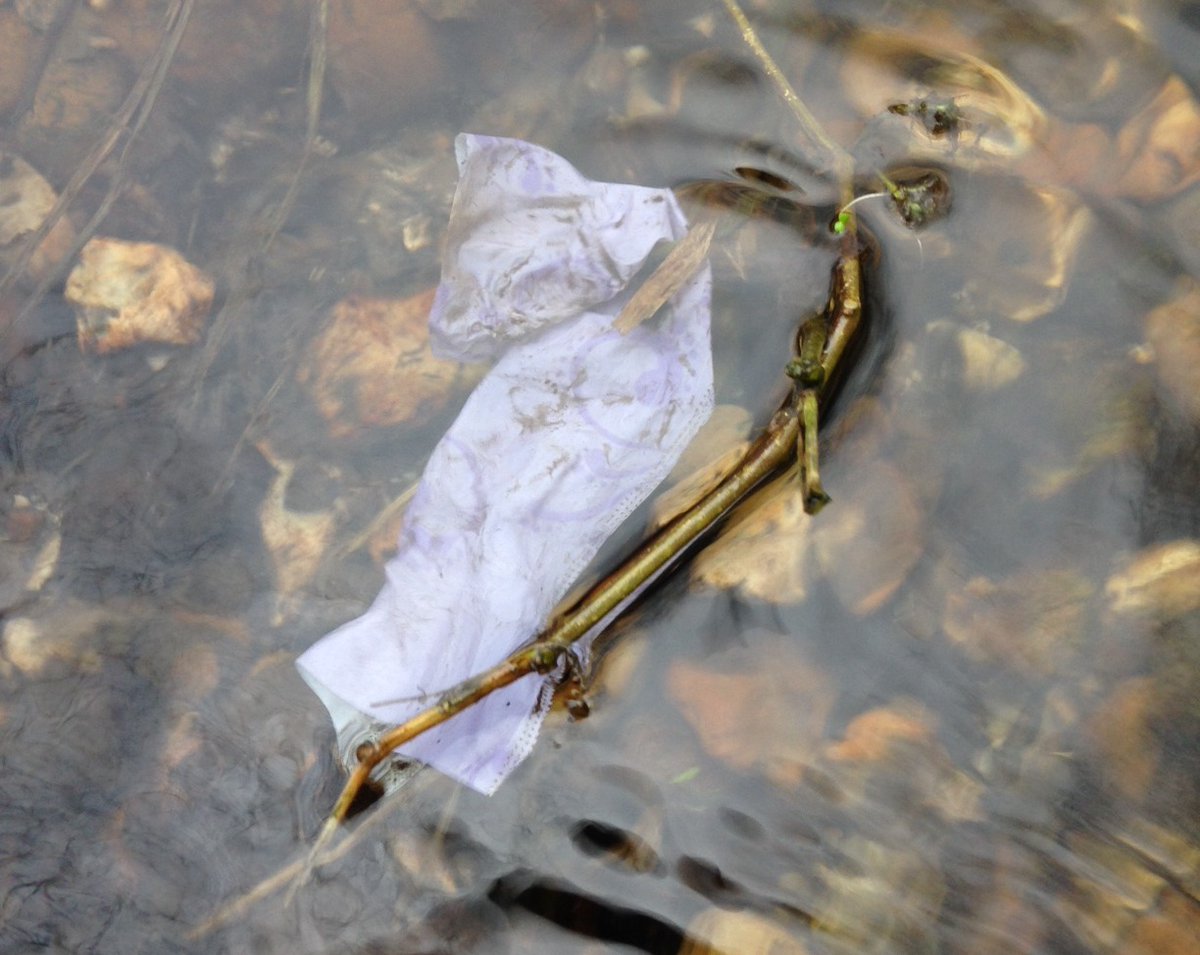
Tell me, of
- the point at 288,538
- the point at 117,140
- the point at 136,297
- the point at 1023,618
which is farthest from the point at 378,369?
the point at 1023,618

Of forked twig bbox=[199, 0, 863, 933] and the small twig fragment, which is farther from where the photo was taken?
the small twig fragment

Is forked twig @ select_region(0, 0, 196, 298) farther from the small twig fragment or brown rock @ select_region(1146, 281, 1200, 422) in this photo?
brown rock @ select_region(1146, 281, 1200, 422)

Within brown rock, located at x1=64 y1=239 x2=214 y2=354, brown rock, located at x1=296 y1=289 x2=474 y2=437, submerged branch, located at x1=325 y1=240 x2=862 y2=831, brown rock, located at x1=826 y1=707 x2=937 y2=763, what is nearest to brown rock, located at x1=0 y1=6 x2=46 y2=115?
brown rock, located at x1=64 y1=239 x2=214 y2=354

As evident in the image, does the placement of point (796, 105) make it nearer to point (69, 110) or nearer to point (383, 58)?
point (383, 58)

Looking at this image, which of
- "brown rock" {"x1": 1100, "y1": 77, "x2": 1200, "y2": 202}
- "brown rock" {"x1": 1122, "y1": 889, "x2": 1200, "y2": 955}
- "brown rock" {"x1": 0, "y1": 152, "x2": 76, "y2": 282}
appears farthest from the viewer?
"brown rock" {"x1": 0, "y1": 152, "x2": 76, "y2": 282}

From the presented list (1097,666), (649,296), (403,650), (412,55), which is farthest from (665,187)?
(1097,666)

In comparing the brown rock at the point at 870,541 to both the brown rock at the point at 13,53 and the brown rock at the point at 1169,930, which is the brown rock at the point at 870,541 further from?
the brown rock at the point at 13,53

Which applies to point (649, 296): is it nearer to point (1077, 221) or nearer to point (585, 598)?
point (585, 598)
